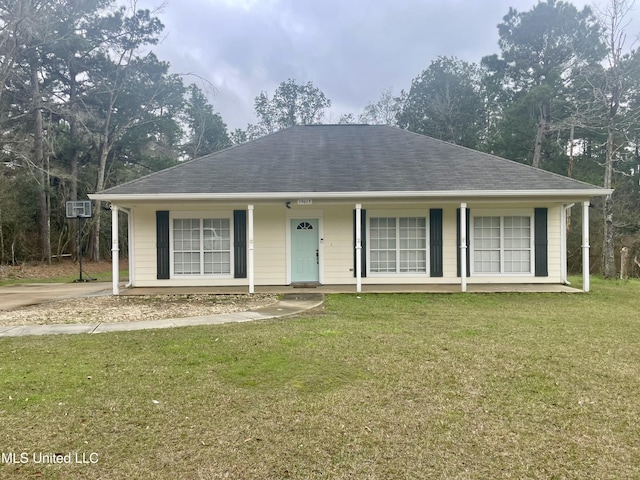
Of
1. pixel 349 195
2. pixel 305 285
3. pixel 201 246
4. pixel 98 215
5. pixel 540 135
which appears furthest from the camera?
pixel 98 215

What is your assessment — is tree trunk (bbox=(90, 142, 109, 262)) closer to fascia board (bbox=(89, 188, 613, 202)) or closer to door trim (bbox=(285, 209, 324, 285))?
fascia board (bbox=(89, 188, 613, 202))

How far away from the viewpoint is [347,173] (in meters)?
11.4

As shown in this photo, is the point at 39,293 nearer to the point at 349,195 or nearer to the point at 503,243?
the point at 349,195

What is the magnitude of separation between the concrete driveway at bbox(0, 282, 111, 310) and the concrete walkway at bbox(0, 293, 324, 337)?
2977 mm

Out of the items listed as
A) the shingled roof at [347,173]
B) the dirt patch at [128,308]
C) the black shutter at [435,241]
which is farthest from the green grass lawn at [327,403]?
the black shutter at [435,241]

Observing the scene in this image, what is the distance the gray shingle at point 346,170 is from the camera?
10367 millimetres

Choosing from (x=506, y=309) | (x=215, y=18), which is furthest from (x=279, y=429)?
(x=215, y=18)

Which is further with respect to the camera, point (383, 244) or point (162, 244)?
point (383, 244)

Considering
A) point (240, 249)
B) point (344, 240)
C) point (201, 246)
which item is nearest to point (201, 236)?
point (201, 246)

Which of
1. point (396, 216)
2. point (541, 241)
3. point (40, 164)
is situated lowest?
point (541, 241)

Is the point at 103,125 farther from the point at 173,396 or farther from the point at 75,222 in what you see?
the point at 173,396

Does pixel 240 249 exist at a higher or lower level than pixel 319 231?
lower

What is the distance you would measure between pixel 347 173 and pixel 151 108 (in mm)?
18600

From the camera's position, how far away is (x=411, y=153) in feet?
42.3
